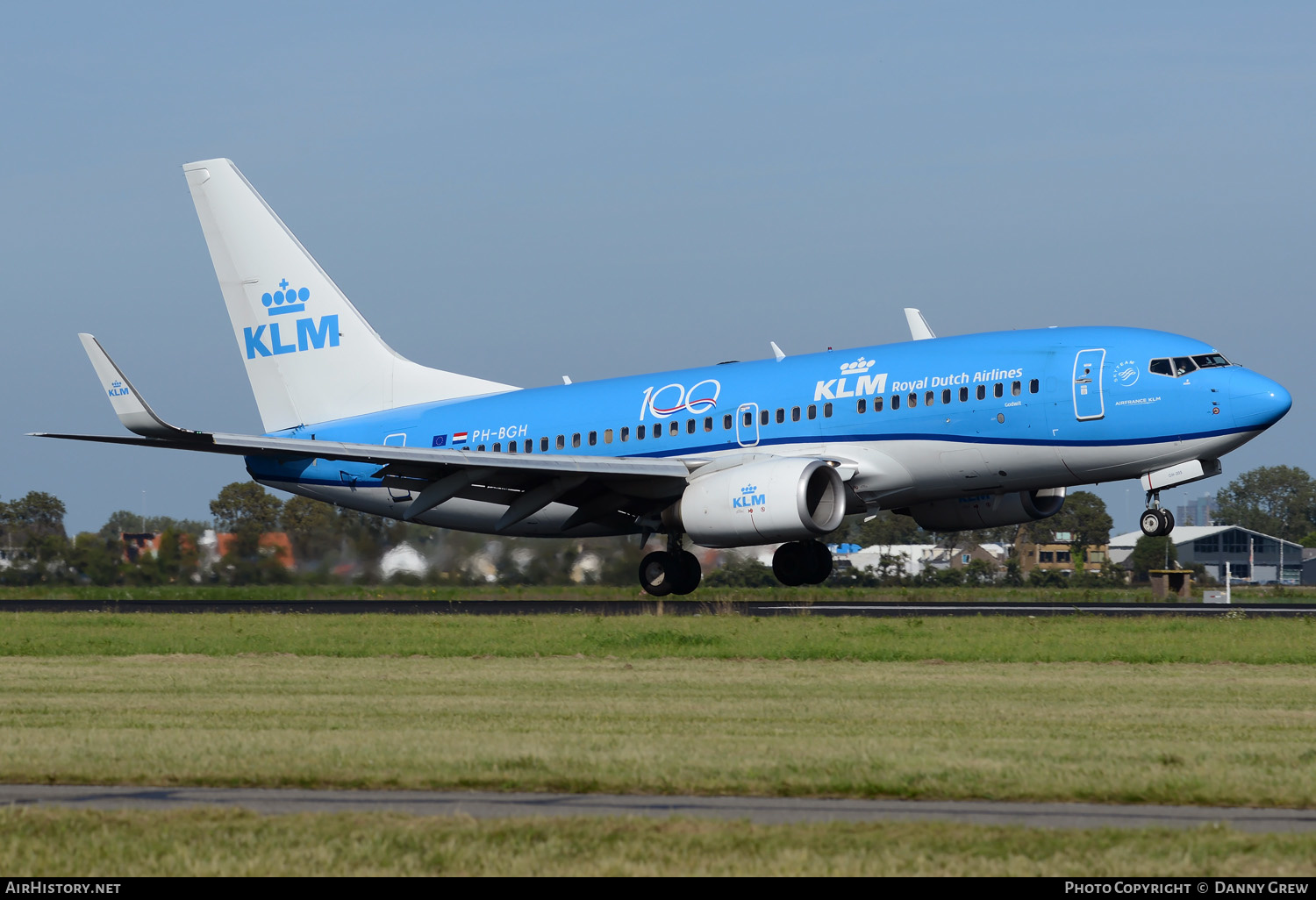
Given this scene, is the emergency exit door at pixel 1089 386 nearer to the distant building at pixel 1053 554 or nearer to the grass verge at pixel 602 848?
the grass verge at pixel 602 848

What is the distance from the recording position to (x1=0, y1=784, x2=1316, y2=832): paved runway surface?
859cm

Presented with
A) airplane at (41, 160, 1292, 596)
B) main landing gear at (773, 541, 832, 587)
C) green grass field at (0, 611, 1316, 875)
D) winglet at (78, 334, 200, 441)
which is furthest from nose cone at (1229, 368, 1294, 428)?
winglet at (78, 334, 200, 441)

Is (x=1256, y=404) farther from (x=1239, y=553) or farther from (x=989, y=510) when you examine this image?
(x=1239, y=553)

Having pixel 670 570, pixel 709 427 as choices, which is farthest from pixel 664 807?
pixel 670 570

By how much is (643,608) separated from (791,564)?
510cm

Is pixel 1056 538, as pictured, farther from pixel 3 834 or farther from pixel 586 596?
pixel 3 834

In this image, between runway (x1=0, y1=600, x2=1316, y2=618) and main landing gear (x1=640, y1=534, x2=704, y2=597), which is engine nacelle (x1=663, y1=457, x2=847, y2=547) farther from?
main landing gear (x1=640, y1=534, x2=704, y2=597)

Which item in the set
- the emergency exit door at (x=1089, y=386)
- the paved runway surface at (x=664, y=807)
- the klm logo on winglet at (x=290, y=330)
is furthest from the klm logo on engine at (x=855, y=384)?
the paved runway surface at (x=664, y=807)

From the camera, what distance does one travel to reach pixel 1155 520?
2877 cm

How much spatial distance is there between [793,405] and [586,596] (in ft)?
27.3

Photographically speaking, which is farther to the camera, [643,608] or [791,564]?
[791,564]

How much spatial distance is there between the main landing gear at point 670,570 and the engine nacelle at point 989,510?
497cm

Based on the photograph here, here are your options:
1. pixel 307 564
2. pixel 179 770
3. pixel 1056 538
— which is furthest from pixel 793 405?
pixel 1056 538
